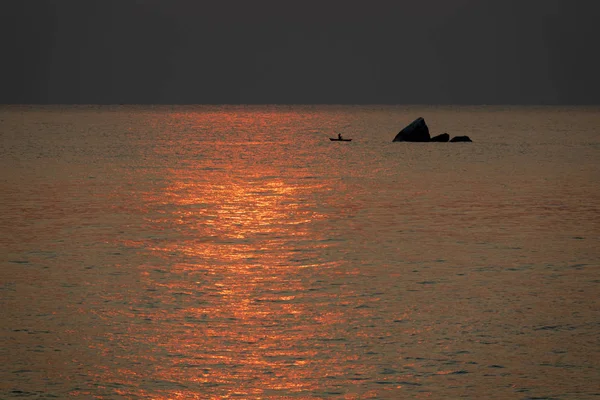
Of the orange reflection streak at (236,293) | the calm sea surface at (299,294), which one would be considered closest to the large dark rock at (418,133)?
the calm sea surface at (299,294)

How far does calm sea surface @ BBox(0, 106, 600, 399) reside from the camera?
12.4m

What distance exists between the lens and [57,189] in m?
39.2

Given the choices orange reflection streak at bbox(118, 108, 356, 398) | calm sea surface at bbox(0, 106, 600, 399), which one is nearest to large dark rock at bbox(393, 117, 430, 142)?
calm sea surface at bbox(0, 106, 600, 399)

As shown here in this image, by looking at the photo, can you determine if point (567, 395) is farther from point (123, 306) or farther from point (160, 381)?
point (123, 306)

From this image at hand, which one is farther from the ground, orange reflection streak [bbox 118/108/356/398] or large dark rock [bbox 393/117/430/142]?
large dark rock [bbox 393/117/430/142]

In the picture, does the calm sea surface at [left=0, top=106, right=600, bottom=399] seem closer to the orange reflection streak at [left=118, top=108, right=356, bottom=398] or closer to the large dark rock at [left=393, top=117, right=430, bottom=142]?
the orange reflection streak at [left=118, top=108, right=356, bottom=398]

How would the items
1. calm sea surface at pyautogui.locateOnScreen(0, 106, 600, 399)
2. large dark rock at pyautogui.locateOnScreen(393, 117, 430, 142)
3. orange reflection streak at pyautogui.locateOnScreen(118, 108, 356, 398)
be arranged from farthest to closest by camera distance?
large dark rock at pyautogui.locateOnScreen(393, 117, 430, 142), orange reflection streak at pyautogui.locateOnScreen(118, 108, 356, 398), calm sea surface at pyautogui.locateOnScreen(0, 106, 600, 399)

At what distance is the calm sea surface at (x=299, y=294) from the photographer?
40.5ft

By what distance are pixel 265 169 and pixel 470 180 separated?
13322 mm

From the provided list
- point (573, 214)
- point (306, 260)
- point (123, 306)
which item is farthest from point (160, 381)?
point (573, 214)

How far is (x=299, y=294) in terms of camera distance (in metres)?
17.4

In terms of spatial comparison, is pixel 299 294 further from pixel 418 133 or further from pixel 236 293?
pixel 418 133

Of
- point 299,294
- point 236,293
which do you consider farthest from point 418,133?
point 236,293

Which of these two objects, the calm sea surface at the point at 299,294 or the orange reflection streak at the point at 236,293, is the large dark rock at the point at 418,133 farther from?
the orange reflection streak at the point at 236,293
